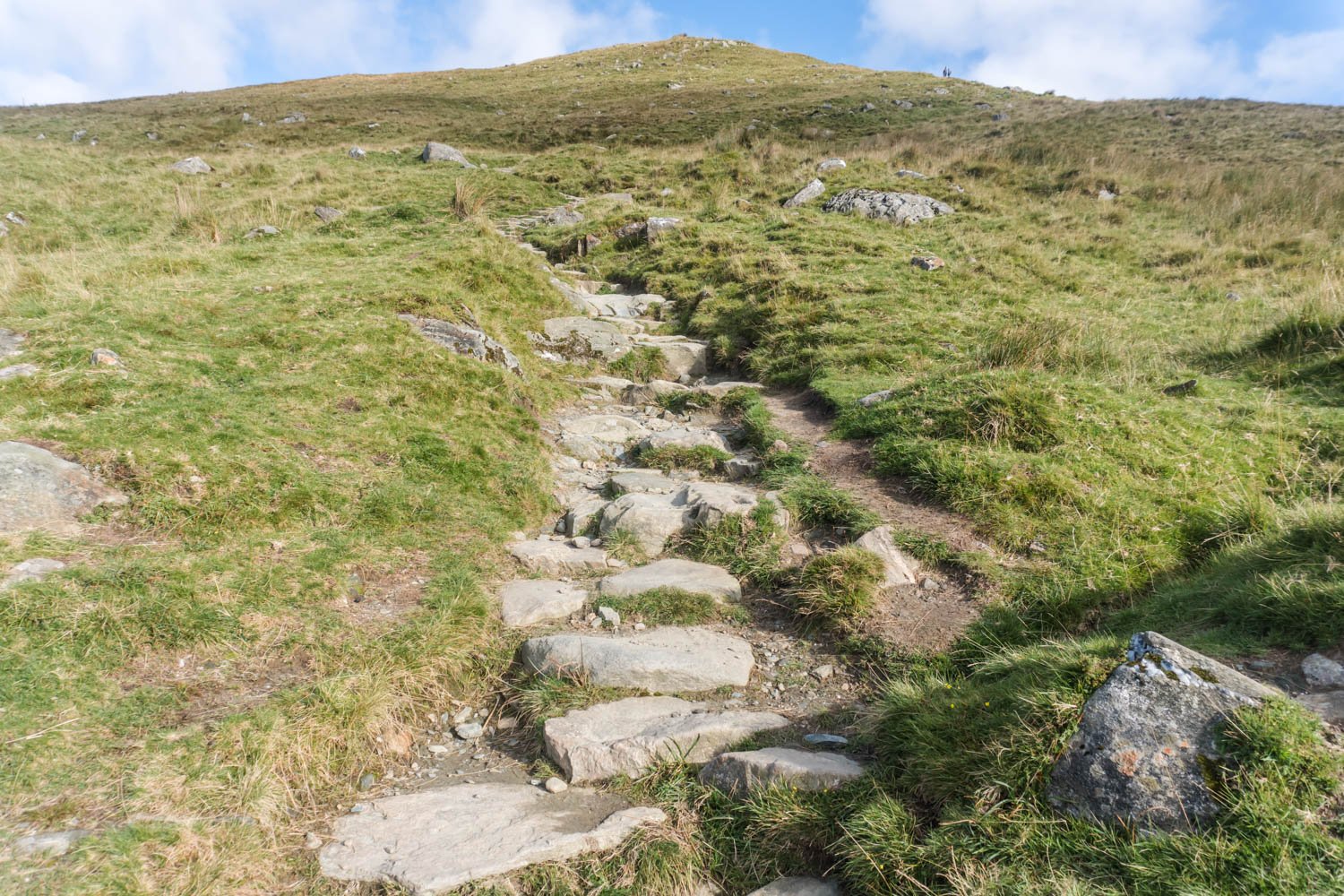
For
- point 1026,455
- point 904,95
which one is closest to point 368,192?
point 1026,455

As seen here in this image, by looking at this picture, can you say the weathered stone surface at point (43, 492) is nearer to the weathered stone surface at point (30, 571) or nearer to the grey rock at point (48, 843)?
the weathered stone surface at point (30, 571)

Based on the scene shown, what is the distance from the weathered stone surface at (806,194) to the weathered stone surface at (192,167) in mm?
19071

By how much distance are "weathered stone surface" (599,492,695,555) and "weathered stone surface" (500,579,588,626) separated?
42.3 inches

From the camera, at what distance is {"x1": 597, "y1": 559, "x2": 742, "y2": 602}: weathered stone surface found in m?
6.48

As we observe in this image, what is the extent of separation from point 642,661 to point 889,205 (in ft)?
59.3

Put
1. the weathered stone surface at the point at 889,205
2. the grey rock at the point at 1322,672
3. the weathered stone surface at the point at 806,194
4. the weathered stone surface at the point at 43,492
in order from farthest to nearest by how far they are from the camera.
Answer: the weathered stone surface at the point at 806,194, the weathered stone surface at the point at 889,205, the weathered stone surface at the point at 43,492, the grey rock at the point at 1322,672

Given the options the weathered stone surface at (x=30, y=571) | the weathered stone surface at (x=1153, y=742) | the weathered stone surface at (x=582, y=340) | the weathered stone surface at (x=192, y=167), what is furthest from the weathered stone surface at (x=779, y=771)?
the weathered stone surface at (x=192, y=167)

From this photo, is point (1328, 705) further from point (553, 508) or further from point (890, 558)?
point (553, 508)

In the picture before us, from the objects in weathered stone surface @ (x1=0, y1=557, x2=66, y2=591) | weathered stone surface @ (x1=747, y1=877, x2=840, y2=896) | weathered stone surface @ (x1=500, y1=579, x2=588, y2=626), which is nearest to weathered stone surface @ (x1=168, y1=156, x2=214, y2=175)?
weathered stone surface @ (x1=0, y1=557, x2=66, y2=591)

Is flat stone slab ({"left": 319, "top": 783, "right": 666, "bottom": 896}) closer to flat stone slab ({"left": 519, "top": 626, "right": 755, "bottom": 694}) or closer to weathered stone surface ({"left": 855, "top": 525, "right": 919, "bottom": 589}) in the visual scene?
flat stone slab ({"left": 519, "top": 626, "right": 755, "bottom": 694})

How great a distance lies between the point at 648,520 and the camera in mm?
7586

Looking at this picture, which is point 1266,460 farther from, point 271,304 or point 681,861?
point 271,304

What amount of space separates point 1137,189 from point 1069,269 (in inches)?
358

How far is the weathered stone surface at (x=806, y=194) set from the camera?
69.8 feet
